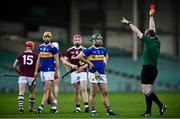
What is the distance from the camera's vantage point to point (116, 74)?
42.6m

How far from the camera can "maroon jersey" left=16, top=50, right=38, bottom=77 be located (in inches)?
800

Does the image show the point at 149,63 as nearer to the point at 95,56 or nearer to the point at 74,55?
the point at 95,56

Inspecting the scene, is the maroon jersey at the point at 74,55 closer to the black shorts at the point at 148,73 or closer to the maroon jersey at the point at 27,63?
the maroon jersey at the point at 27,63

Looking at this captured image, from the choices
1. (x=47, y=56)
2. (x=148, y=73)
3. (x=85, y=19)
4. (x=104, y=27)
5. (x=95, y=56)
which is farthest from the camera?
(x=104, y=27)

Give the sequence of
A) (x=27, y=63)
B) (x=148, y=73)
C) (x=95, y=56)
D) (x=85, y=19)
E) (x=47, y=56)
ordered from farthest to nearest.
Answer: (x=85, y=19)
(x=27, y=63)
(x=47, y=56)
(x=95, y=56)
(x=148, y=73)

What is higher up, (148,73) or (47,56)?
(47,56)

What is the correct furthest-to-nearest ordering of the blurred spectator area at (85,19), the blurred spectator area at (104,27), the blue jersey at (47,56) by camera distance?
the blurred spectator area at (85,19) < the blurred spectator area at (104,27) < the blue jersey at (47,56)

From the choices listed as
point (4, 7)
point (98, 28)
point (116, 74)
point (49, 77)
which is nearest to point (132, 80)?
point (116, 74)

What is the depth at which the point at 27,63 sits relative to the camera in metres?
20.3

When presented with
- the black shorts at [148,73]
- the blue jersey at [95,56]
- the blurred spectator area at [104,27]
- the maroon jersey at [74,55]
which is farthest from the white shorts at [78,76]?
the blurred spectator area at [104,27]

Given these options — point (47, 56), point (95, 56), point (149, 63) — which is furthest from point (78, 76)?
point (149, 63)

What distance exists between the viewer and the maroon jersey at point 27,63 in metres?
20.3

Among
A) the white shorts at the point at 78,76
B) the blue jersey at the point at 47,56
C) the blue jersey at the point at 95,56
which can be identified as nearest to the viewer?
the blue jersey at the point at 95,56

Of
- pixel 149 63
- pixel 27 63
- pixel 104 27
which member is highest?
pixel 104 27
